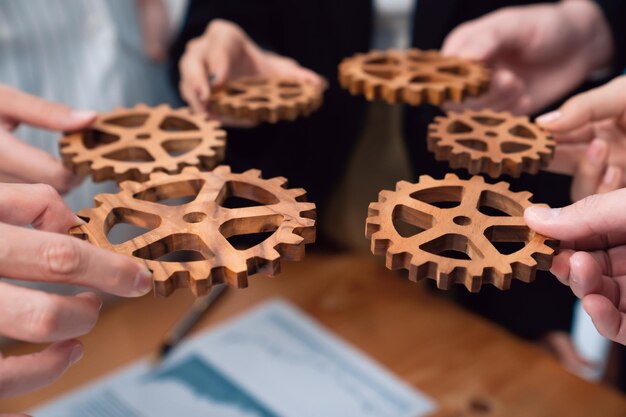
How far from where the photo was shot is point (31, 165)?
2.76ft

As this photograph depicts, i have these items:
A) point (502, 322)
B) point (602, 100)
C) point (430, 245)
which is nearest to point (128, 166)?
point (430, 245)

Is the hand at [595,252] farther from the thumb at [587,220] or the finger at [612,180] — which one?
the finger at [612,180]

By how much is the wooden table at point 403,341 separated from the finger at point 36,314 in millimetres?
394

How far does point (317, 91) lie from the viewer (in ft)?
3.51

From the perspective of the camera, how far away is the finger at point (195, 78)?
40.6 inches

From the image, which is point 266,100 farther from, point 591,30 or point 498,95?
point 591,30

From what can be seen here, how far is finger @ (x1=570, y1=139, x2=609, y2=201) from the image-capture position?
31.3 inches

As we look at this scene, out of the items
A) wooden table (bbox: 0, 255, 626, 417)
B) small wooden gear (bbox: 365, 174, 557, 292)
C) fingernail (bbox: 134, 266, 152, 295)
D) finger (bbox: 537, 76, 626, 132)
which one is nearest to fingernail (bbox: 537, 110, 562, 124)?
finger (bbox: 537, 76, 626, 132)

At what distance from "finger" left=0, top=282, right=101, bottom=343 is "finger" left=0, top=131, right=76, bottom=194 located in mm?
313

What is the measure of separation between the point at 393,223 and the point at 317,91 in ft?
1.45

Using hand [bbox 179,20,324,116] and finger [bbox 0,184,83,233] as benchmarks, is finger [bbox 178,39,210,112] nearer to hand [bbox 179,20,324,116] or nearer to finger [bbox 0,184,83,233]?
hand [bbox 179,20,324,116]

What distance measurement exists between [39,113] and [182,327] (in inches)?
18.9

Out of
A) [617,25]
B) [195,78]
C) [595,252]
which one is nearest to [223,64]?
[195,78]

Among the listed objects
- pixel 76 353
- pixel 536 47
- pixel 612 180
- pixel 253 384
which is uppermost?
pixel 536 47
